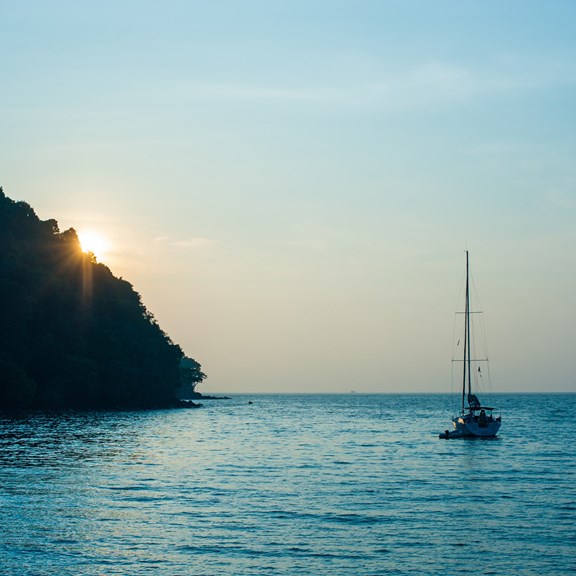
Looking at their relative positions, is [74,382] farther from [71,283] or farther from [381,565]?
[381,565]

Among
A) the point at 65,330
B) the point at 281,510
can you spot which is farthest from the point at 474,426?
the point at 65,330

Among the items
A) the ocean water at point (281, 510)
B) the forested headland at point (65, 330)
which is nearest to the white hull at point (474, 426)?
the ocean water at point (281, 510)

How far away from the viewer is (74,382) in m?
119

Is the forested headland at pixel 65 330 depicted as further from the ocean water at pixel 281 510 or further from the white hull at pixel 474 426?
the white hull at pixel 474 426

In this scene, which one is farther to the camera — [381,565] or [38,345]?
[38,345]

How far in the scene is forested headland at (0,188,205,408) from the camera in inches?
4146

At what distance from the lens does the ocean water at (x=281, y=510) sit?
24188 mm

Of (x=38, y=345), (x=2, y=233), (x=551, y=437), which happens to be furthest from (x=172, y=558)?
(x=2, y=233)

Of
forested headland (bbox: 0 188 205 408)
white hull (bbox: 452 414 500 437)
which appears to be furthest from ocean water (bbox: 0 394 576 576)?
forested headland (bbox: 0 188 205 408)

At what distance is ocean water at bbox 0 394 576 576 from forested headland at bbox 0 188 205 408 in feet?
145

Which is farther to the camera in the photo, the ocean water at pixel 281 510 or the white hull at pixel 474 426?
the white hull at pixel 474 426

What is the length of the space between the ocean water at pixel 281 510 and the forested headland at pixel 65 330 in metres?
44.1

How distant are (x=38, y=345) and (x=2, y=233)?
18.8m

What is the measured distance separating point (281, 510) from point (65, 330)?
94289 millimetres
